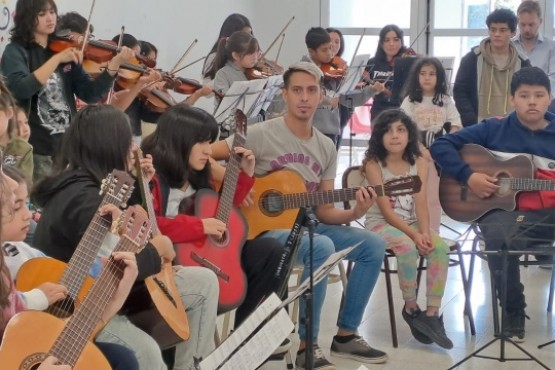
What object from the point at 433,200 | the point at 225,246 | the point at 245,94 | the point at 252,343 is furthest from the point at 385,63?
the point at 252,343

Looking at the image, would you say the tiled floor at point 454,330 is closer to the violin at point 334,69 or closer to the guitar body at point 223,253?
the guitar body at point 223,253

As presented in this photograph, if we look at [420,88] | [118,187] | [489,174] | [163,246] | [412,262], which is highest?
[420,88]

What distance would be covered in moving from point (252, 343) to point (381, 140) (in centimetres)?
197

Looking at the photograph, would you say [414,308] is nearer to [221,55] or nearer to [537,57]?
[221,55]

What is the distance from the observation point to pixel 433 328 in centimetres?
386

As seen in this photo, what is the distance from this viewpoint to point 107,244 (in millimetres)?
2742

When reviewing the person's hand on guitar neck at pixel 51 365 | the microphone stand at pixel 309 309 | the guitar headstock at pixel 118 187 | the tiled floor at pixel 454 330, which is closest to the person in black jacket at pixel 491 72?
the tiled floor at pixel 454 330

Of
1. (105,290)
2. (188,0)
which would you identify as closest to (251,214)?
(105,290)

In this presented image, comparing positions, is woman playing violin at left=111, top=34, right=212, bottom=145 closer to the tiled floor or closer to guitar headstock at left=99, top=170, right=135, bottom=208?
the tiled floor

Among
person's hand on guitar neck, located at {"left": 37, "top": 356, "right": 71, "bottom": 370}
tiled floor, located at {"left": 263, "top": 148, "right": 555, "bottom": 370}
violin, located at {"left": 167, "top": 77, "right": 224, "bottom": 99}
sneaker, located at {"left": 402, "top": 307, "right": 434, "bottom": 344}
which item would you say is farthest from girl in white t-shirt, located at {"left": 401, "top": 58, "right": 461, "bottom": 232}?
person's hand on guitar neck, located at {"left": 37, "top": 356, "right": 71, "bottom": 370}

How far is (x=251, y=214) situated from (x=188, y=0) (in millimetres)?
4733

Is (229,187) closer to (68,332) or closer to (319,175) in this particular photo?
(319,175)

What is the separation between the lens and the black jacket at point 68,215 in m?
2.65

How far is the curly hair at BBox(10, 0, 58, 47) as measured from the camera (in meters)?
4.14
